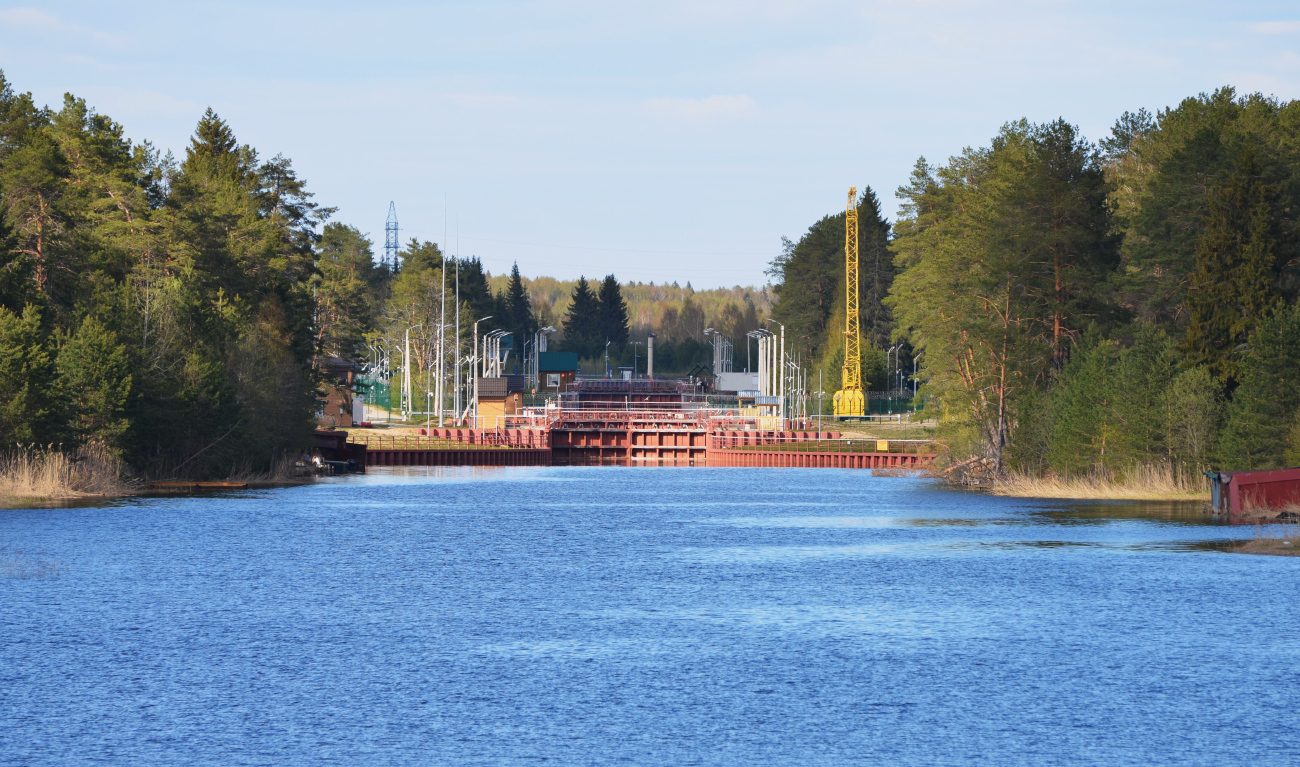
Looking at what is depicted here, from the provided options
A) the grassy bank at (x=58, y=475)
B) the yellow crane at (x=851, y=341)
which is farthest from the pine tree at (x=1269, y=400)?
the yellow crane at (x=851, y=341)

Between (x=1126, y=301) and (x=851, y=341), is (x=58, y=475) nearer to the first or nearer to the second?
(x=1126, y=301)

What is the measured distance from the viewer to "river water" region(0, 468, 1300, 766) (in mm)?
16625

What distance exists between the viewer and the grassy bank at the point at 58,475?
→ 48.8 m

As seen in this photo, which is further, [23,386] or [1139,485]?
[1139,485]

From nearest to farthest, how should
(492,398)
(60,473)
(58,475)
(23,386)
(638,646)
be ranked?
(638,646), (23,386), (58,475), (60,473), (492,398)

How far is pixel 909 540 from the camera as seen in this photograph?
42.7m

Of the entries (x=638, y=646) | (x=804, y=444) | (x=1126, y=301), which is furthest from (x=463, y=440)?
(x=638, y=646)

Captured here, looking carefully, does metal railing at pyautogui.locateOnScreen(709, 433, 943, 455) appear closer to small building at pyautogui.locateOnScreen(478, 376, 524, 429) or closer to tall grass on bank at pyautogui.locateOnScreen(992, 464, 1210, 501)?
small building at pyautogui.locateOnScreen(478, 376, 524, 429)

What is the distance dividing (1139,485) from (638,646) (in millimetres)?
39141

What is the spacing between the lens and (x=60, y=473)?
51.2m

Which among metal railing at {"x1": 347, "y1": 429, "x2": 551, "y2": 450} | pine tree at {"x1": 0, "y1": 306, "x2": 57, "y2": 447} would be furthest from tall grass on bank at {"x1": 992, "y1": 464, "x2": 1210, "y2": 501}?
metal railing at {"x1": 347, "y1": 429, "x2": 551, "y2": 450}

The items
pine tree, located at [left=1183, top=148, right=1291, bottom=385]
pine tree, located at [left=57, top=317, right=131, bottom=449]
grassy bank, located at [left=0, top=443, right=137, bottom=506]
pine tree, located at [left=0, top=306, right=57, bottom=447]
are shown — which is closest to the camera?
pine tree, located at [left=0, top=306, right=57, bottom=447]

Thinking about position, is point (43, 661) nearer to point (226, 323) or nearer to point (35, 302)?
point (35, 302)

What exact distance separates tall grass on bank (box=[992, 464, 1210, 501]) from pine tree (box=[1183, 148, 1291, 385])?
4193mm
